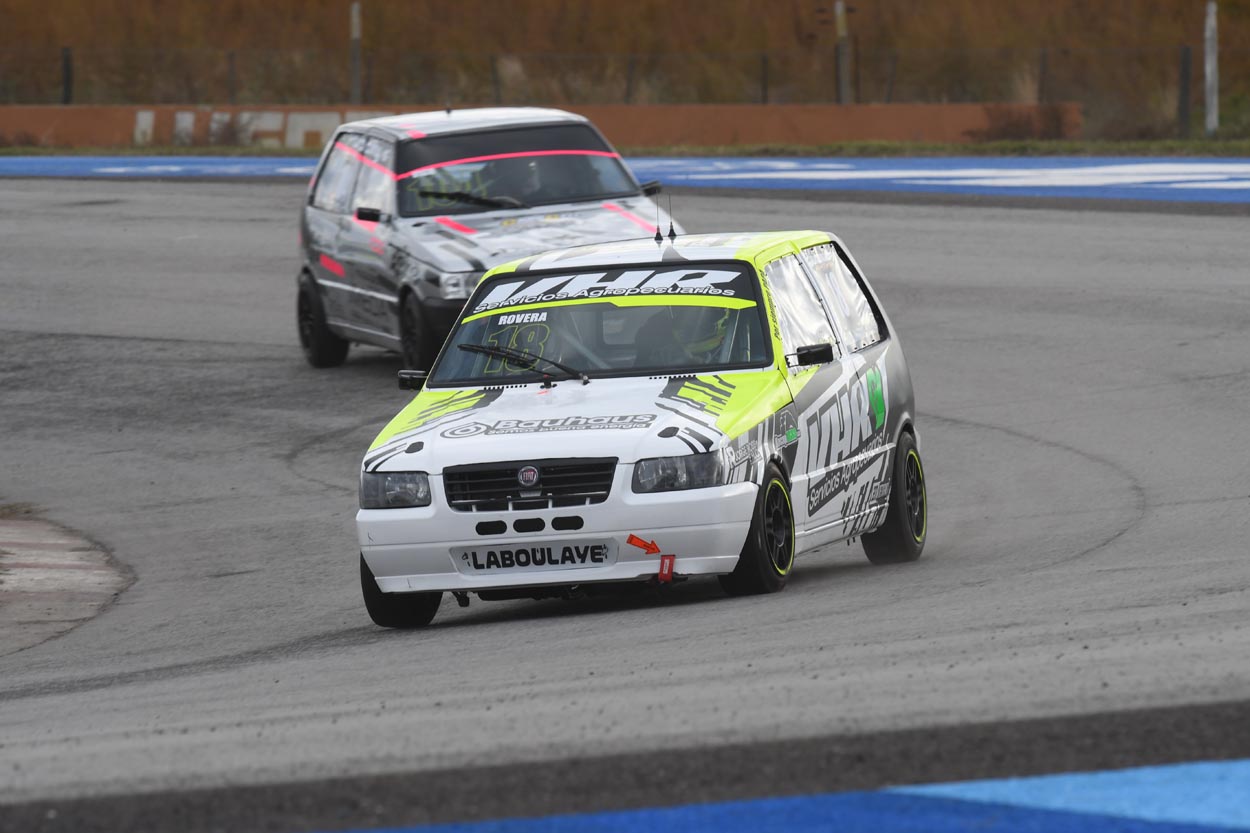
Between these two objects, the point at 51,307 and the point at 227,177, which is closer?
the point at 51,307

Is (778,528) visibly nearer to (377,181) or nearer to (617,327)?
(617,327)

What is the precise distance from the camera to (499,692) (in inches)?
257

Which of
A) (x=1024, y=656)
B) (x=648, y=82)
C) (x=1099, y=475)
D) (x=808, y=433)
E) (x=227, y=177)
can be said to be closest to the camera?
(x=1024, y=656)

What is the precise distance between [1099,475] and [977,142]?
24.1m

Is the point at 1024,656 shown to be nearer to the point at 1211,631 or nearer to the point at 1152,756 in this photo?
the point at 1211,631

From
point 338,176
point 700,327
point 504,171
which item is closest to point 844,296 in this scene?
point 700,327

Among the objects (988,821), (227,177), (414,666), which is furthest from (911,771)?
(227,177)

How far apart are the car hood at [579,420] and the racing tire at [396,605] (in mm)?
493

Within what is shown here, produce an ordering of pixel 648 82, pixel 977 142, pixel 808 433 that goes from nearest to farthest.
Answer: pixel 808 433, pixel 977 142, pixel 648 82

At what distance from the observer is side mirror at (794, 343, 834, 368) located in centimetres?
940

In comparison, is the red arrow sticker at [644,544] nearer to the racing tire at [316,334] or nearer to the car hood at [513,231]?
the car hood at [513,231]

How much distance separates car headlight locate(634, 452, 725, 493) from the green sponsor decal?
1.86 m

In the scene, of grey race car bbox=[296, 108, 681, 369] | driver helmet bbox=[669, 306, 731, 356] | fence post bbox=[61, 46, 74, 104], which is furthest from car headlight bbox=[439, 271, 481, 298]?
fence post bbox=[61, 46, 74, 104]

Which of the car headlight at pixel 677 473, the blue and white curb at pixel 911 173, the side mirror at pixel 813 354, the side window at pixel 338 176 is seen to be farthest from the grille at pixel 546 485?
the blue and white curb at pixel 911 173
